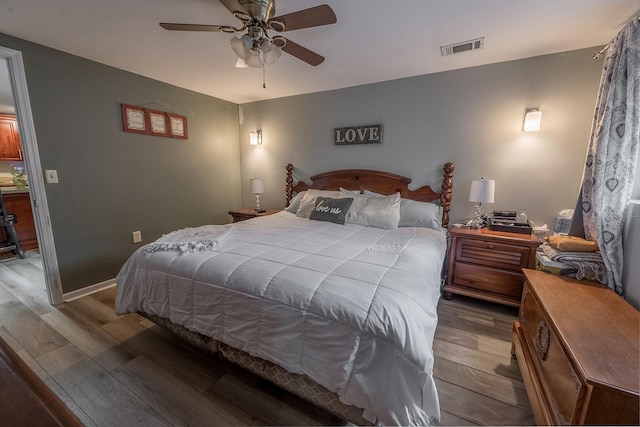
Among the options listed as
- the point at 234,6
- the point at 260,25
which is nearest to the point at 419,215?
the point at 260,25

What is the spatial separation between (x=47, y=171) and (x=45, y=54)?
99cm

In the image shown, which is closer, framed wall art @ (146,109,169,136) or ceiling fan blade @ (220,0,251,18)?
ceiling fan blade @ (220,0,251,18)

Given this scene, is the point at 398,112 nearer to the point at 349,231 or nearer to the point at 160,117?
the point at 349,231

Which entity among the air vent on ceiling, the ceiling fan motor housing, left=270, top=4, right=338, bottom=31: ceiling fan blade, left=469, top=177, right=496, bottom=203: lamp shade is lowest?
left=469, top=177, right=496, bottom=203: lamp shade

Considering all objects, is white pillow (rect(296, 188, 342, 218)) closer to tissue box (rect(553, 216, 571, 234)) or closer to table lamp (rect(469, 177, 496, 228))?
table lamp (rect(469, 177, 496, 228))

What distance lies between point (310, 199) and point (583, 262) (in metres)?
2.34

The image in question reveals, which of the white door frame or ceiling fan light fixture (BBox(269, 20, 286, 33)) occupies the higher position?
ceiling fan light fixture (BBox(269, 20, 286, 33))

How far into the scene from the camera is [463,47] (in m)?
2.15

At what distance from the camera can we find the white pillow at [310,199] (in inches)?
116

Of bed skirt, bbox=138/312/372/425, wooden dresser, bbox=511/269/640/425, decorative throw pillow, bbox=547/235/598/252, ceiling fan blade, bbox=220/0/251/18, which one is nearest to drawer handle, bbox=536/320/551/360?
wooden dresser, bbox=511/269/640/425

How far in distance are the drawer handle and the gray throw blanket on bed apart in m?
0.66

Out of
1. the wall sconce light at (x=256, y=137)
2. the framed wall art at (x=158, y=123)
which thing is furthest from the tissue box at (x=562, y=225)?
the framed wall art at (x=158, y=123)

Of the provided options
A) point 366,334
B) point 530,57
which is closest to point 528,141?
point 530,57

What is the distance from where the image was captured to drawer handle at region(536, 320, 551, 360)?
1201 millimetres
